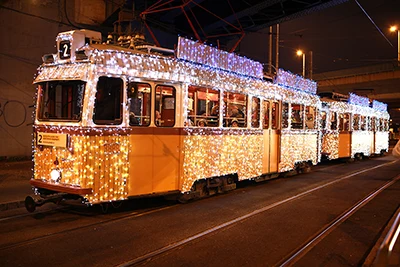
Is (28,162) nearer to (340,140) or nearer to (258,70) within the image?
(258,70)

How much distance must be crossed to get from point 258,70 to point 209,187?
4.11m

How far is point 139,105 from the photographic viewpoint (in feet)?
24.5

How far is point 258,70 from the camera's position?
11.2 meters

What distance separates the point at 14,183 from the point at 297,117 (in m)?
9.64

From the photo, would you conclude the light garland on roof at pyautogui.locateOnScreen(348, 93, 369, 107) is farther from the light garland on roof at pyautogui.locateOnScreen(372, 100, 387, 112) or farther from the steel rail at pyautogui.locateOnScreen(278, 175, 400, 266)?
the steel rail at pyautogui.locateOnScreen(278, 175, 400, 266)

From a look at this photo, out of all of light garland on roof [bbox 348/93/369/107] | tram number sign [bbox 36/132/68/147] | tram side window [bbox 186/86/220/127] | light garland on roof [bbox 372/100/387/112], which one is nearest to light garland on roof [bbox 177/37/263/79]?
tram side window [bbox 186/86/220/127]

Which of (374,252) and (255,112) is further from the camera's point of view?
(255,112)

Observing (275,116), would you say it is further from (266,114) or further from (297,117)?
(297,117)

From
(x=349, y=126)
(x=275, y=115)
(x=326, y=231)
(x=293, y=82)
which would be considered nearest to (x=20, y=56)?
(x=275, y=115)

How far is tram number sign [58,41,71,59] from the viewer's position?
7195 mm

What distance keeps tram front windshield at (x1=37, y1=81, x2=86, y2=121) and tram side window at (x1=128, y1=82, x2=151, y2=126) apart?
943 millimetres

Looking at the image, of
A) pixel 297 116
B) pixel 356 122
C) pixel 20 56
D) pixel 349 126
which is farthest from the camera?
pixel 356 122

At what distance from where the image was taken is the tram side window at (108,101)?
6.89 m

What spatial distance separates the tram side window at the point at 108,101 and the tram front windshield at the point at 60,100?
0.31m
